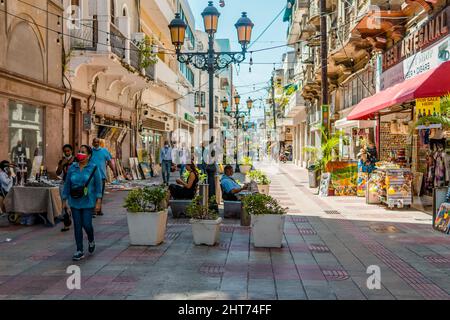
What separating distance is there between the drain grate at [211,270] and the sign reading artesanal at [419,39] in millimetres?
8826

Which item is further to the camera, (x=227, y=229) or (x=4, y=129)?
(x=4, y=129)

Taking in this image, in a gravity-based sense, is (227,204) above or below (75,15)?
below

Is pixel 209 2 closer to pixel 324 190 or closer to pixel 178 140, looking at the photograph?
pixel 324 190

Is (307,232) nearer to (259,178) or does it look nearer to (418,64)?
(259,178)

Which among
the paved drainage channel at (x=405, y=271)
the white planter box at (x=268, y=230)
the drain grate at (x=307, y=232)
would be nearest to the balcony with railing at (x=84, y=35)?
the drain grate at (x=307, y=232)

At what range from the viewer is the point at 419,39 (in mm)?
14477

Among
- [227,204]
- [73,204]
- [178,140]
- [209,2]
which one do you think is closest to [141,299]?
[73,204]

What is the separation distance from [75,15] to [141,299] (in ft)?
45.2

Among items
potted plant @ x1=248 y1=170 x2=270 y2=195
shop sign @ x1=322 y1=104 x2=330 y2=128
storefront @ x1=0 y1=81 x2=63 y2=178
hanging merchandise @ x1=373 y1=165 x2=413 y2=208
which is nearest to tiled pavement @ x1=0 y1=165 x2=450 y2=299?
hanging merchandise @ x1=373 y1=165 x2=413 y2=208

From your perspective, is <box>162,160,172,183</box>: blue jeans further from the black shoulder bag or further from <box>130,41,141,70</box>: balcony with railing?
the black shoulder bag

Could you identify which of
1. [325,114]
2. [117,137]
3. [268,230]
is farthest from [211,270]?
[117,137]

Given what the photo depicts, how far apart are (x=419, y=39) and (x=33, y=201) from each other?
36.2 ft
